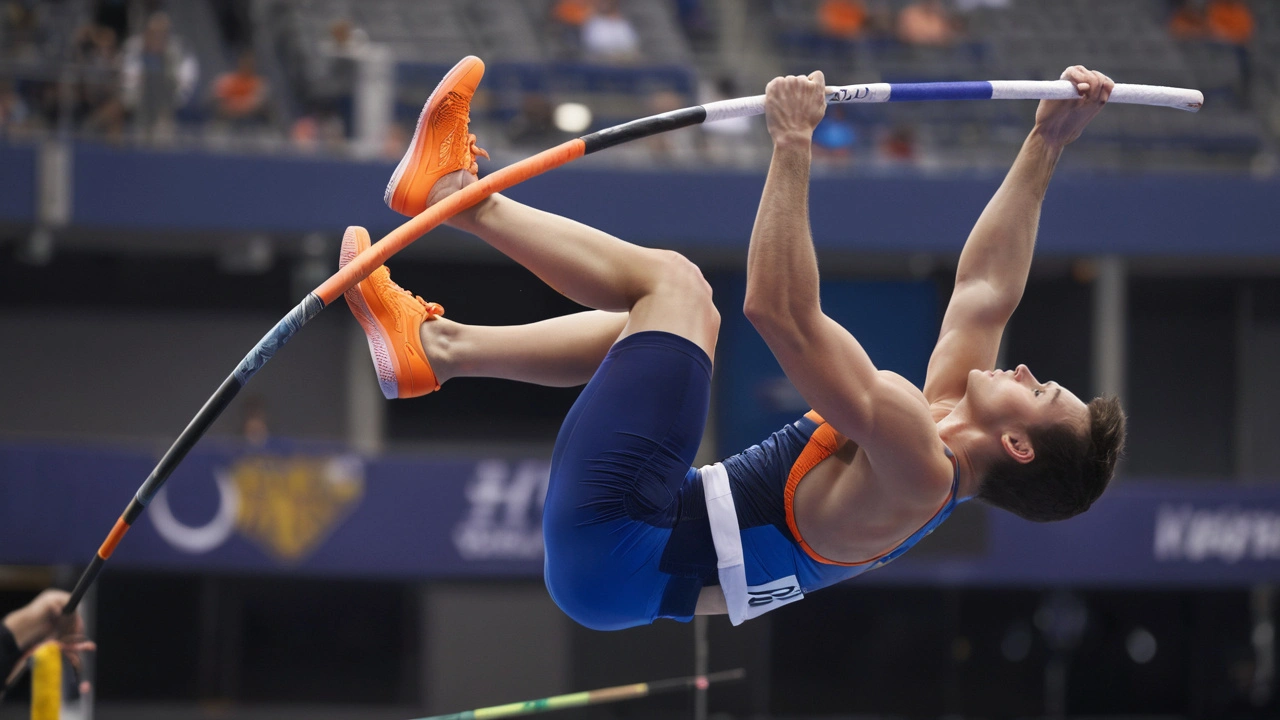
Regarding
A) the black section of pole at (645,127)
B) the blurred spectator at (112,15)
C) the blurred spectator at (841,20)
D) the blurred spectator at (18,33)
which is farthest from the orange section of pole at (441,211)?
the blurred spectator at (841,20)

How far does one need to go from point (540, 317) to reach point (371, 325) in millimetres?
8677

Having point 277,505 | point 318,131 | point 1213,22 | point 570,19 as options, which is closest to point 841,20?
point 570,19

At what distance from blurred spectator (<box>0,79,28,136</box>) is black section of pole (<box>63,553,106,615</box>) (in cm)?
717

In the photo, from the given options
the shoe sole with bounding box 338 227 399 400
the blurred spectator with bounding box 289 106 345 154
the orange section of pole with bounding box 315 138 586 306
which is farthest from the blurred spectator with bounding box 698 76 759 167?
the orange section of pole with bounding box 315 138 586 306

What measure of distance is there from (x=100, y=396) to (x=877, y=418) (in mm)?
10764

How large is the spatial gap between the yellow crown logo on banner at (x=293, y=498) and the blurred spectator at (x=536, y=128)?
2.75m

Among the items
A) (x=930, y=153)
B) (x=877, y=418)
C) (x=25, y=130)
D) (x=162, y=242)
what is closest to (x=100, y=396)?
(x=162, y=242)

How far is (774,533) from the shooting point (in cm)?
332

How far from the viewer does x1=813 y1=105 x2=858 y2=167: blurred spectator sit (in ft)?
36.2

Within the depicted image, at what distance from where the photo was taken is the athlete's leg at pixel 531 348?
11.5 ft

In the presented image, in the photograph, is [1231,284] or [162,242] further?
[1231,284]

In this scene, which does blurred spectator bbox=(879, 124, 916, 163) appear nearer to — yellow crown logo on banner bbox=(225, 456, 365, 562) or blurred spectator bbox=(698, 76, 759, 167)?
blurred spectator bbox=(698, 76, 759, 167)

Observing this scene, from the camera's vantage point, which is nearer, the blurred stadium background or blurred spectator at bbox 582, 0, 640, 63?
the blurred stadium background

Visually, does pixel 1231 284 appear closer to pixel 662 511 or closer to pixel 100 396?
pixel 100 396
